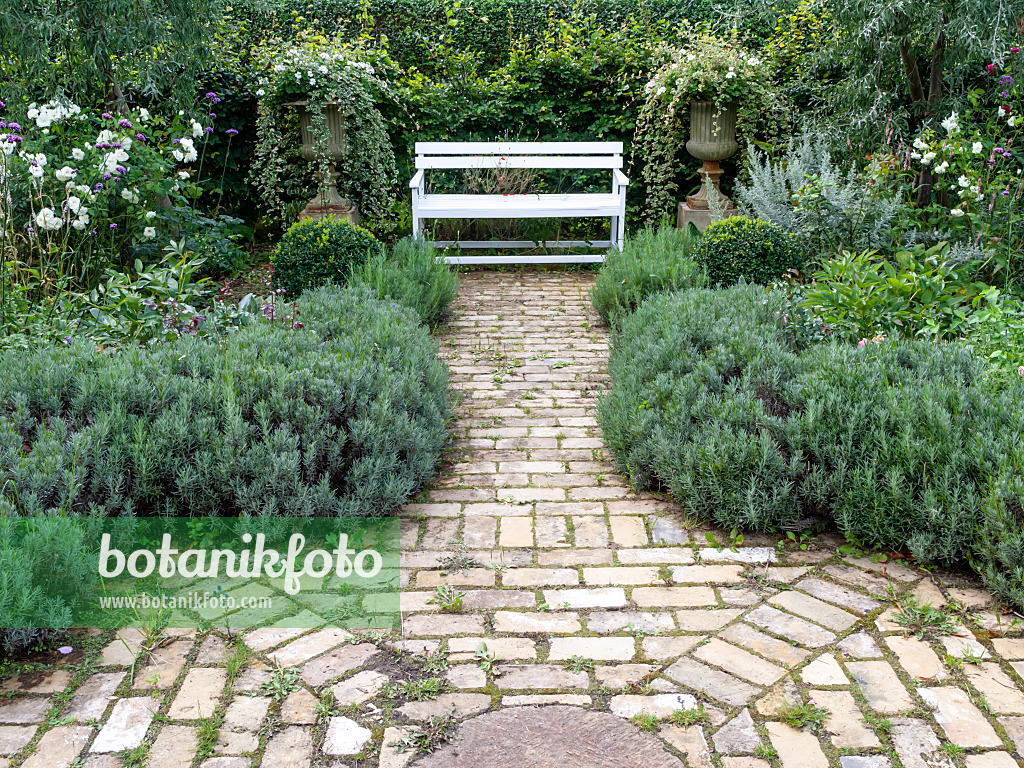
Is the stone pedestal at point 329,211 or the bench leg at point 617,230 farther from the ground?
the stone pedestal at point 329,211

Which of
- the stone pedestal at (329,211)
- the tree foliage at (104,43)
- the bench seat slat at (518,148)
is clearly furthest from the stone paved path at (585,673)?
the bench seat slat at (518,148)

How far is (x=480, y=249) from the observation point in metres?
8.05

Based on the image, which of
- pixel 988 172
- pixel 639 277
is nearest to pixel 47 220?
pixel 639 277

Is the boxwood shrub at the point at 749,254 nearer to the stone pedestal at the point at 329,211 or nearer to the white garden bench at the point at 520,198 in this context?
the white garden bench at the point at 520,198

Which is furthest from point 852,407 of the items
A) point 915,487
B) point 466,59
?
point 466,59

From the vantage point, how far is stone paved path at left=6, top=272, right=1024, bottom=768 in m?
2.09

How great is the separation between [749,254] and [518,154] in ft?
9.47

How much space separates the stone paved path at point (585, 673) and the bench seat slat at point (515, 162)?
15.9 feet

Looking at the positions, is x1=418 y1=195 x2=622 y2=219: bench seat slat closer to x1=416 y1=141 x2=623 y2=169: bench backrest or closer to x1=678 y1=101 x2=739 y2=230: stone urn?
x1=416 y1=141 x2=623 y2=169: bench backrest

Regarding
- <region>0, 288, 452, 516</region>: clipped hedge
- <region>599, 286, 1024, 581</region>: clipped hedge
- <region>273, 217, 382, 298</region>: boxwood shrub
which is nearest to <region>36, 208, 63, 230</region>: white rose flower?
<region>0, 288, 452, 516</region>: clipped hedge

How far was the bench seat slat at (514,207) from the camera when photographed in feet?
23.3

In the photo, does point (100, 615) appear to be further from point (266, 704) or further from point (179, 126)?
point (179, 126)

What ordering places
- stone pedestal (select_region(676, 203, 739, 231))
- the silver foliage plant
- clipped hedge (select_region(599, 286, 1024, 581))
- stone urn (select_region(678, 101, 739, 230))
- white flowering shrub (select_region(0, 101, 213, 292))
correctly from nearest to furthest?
clipped hedge (select_region(599, 286, 1024, 581)) → white flowering shrub (select_region(0, 101, 213, 292)) → the silver foliage plant → stone urn (select_region(678, 101, 739, 230)) → stone pedestal (select_region(676, 203, 739, 231))

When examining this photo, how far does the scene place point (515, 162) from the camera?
7.52m
